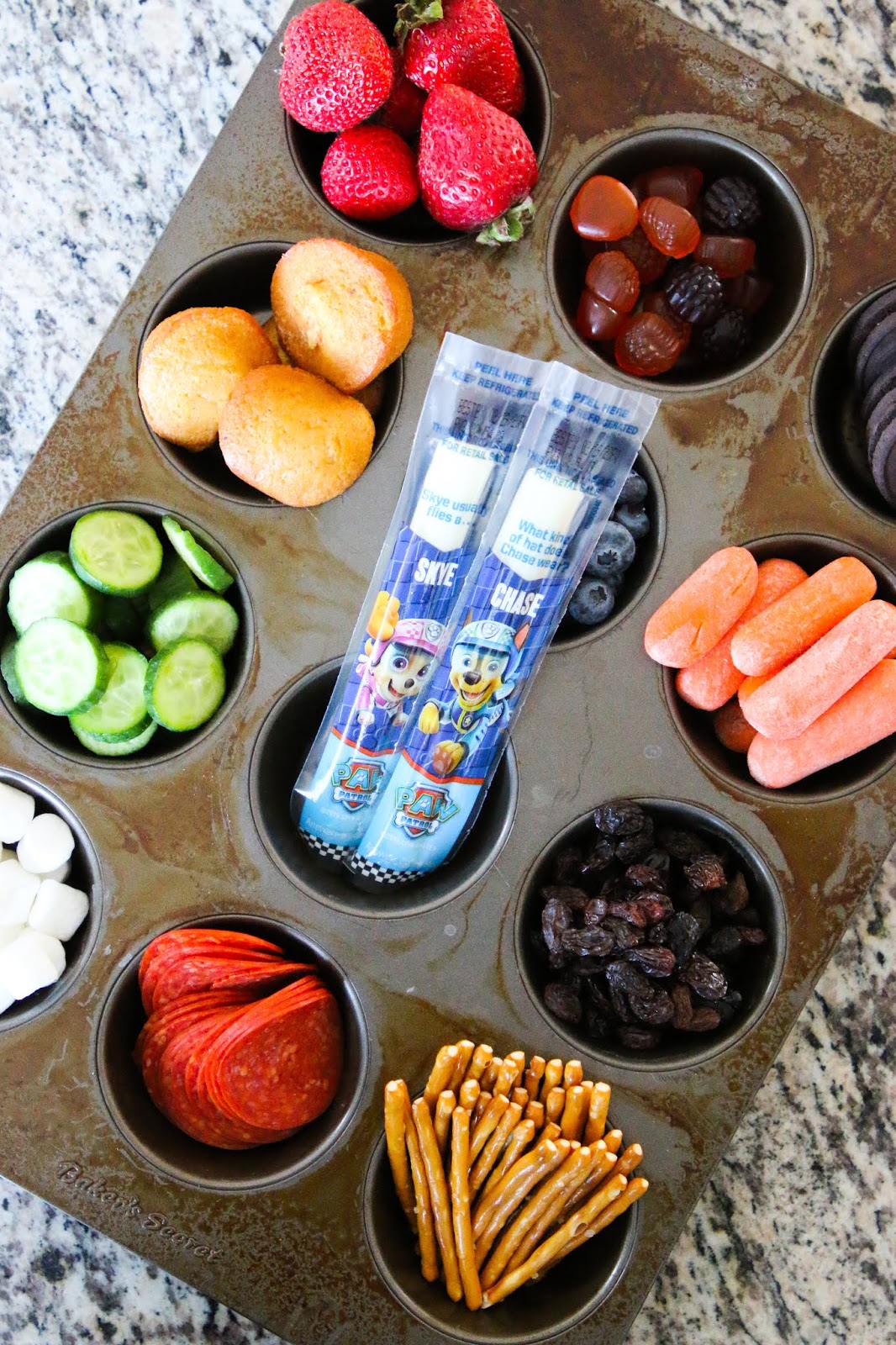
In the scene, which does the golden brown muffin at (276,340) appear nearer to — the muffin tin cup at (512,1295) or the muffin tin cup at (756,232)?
the muffin tin cup at (756,232)

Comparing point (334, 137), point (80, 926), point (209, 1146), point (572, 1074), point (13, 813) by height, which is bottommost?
point (209, 1146)

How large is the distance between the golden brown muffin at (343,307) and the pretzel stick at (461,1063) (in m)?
0.91

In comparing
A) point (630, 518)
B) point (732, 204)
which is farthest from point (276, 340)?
point (732, 204)

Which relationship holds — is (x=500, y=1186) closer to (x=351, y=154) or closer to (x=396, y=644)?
(x=396, y=644)

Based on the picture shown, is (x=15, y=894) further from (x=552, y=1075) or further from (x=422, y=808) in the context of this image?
(x=552, y=1075)

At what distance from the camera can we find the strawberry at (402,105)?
1.38 m

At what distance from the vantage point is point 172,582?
1431mm

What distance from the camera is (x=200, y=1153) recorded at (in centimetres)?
137

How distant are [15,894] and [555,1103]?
2.62 feet

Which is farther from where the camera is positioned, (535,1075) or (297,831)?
(297,831)

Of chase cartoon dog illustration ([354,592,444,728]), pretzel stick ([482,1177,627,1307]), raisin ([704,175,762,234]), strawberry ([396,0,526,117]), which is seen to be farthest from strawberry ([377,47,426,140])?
pretzel stick ([482,1177,627,1307])

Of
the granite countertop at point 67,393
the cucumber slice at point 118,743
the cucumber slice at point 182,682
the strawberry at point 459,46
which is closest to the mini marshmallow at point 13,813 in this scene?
the cucumber slice at point 118,743

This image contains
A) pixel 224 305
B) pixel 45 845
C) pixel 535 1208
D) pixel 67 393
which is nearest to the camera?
pixel 535 1208

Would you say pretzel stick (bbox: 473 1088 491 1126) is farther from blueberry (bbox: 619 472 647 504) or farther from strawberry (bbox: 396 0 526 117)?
strawberry (bbox: 396 0 526 117)
